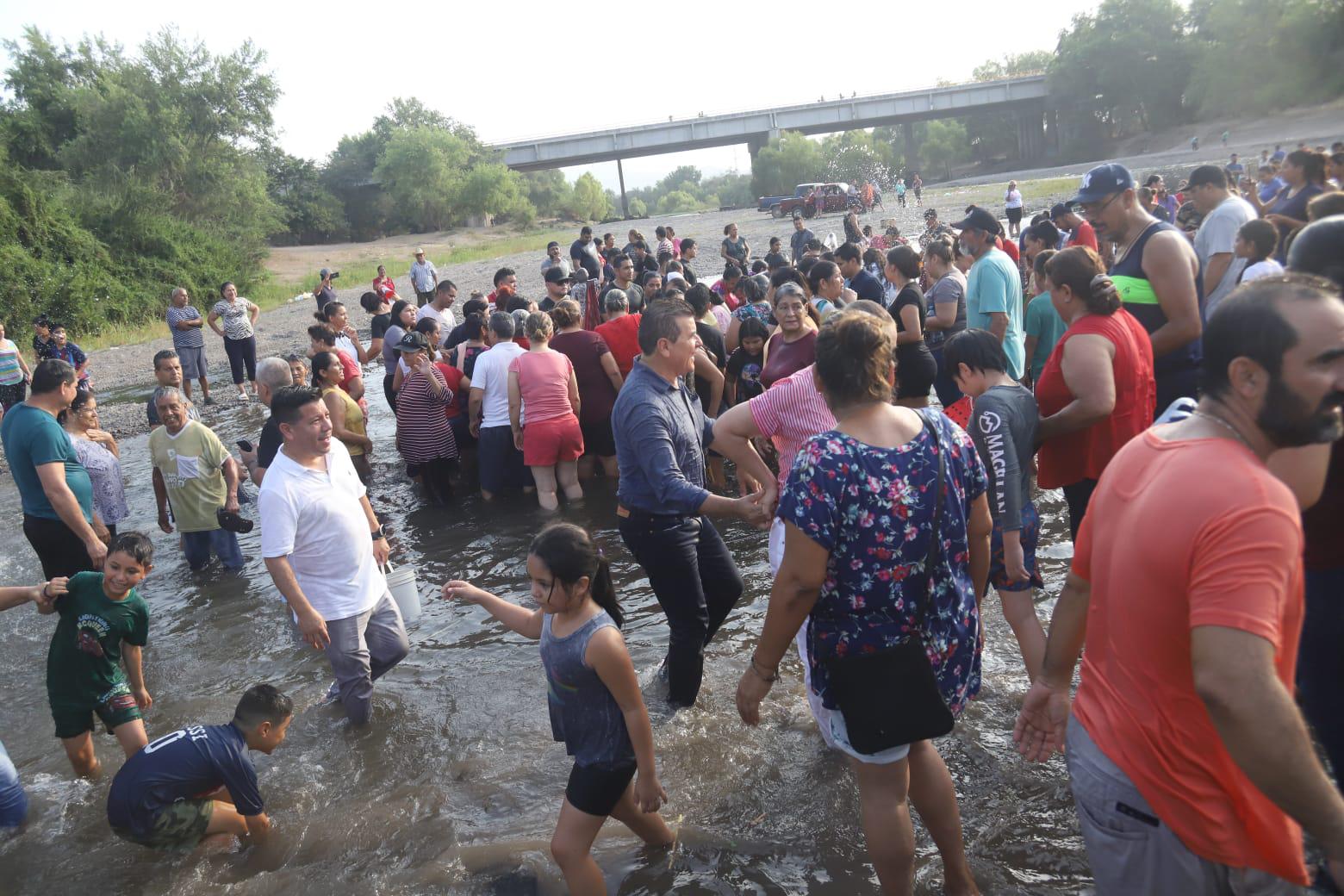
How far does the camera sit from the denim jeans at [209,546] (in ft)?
24.7

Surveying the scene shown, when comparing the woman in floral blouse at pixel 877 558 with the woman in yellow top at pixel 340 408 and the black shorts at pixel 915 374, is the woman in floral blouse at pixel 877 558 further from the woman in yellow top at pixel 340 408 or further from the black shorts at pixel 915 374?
the woman in yellow top at pixel 340 408

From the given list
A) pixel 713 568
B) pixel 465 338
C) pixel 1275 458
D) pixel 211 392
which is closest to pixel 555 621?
pixel 713 568

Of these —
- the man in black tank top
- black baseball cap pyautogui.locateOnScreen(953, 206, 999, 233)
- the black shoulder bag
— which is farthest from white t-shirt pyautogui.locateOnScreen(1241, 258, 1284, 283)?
the black shoulder bag

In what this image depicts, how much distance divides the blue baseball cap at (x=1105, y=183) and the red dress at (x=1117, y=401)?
0.87 meters

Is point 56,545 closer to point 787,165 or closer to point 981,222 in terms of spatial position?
point 981,222

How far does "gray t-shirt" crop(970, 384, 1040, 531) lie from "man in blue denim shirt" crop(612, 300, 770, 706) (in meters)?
1.02

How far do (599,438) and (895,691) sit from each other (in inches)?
239

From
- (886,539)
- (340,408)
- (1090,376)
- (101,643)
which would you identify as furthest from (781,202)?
(886,539)

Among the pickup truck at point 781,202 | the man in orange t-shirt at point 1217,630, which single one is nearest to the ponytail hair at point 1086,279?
the man in orange t-shirt at point 1217,630

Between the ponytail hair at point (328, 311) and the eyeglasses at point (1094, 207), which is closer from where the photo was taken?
the eyeglasses at point (1094, 207)

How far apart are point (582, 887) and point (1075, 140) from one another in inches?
3333

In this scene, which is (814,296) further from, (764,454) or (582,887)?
(582,887)

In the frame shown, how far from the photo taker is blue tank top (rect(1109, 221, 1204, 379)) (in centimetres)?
445

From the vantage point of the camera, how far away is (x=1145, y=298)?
446cm
